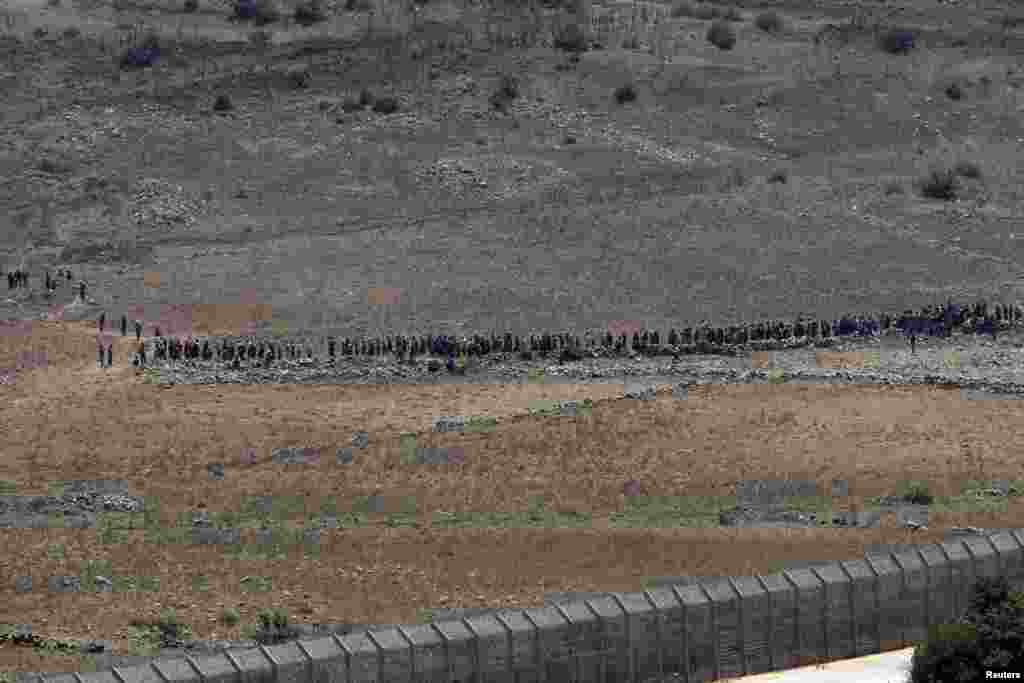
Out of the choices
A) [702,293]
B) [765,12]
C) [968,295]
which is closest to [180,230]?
[702,293]

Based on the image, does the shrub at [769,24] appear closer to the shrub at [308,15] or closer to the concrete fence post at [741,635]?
the shrub at [308,15]

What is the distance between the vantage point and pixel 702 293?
9438 cm

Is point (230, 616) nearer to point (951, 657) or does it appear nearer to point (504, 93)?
point (951, 657)

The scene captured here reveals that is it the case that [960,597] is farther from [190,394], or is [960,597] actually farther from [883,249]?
[883,249]

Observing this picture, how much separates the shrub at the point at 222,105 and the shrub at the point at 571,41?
1413cm

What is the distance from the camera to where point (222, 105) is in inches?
4508

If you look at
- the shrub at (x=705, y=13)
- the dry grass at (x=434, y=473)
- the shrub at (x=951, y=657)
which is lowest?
the shrub at (x=705, y=13)

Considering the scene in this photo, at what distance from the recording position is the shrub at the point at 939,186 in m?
107

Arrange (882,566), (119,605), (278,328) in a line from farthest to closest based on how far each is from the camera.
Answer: (278,328) < (119,605) < (882,566)

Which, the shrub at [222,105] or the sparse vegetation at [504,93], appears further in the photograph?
the sparse vegetation at [504,93]

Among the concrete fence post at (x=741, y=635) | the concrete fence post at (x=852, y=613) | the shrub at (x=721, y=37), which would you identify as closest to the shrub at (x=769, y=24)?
the shrub at (x=721, y=37)

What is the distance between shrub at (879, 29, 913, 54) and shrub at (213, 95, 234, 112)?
26.0m

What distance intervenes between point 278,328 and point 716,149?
2719 cm

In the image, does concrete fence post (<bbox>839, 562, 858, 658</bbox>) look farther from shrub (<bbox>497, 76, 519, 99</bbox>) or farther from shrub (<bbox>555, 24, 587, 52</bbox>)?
shrub (<bbox>555, 24, 587, 52</bbox>)
